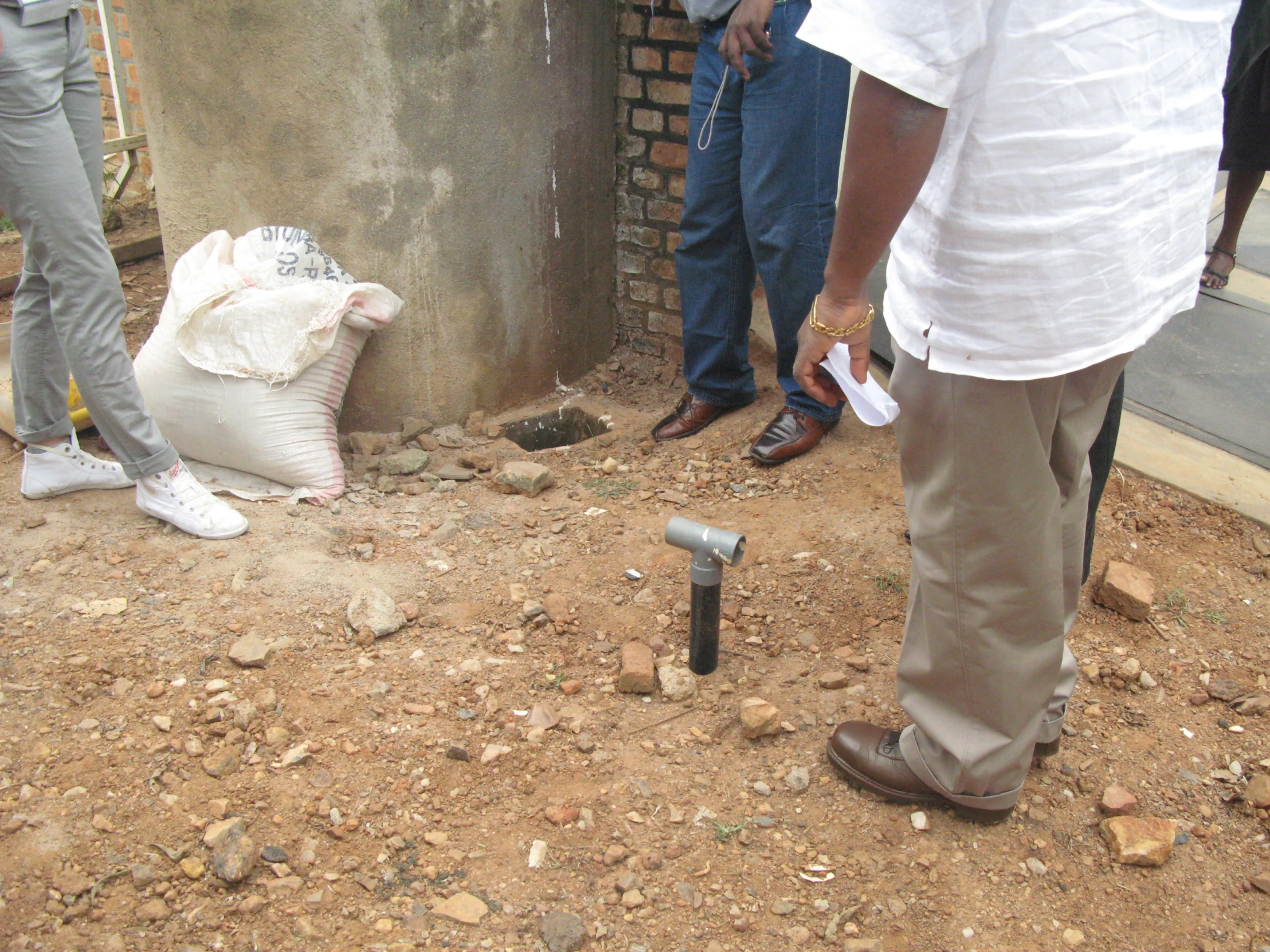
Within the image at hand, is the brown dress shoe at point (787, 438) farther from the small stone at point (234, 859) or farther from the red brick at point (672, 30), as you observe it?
the small stone at point (234, 859)

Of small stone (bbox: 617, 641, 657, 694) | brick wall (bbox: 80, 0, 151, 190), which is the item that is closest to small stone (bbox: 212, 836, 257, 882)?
small stone (bbox: 617, 641, 657, 694)

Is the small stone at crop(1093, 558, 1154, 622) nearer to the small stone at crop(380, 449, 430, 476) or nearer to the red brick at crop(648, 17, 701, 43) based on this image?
the small stone at crop(380, 449, 430, 476)

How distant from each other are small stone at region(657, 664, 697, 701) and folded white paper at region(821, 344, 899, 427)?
813 mm

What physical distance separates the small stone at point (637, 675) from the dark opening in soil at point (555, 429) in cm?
149

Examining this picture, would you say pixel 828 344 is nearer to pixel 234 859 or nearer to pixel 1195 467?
pixel 234 859

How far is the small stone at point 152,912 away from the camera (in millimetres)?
1625

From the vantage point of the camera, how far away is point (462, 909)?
167cm

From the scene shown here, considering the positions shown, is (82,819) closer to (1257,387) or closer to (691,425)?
(691,425)

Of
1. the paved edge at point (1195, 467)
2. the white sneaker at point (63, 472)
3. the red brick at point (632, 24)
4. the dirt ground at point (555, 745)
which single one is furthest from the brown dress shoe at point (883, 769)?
the red brick at point (632, 24)

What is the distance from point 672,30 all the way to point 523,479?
1675 millimetres

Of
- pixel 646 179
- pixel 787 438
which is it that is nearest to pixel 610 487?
pixel 787 438

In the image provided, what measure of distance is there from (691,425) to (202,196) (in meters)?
1.71

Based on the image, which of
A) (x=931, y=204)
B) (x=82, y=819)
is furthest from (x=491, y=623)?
(x=931, y=204)

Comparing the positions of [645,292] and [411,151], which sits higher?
[411,151]
